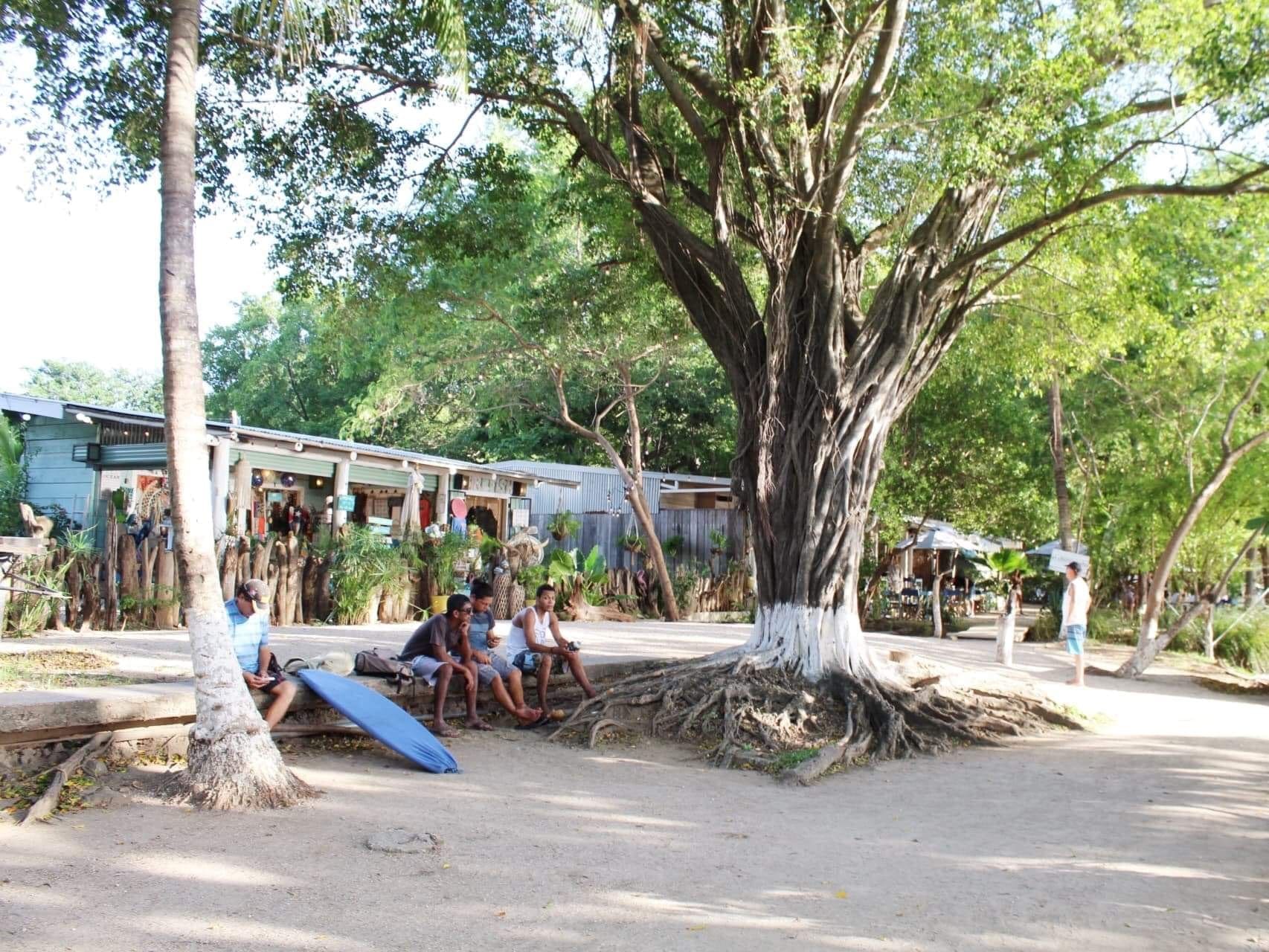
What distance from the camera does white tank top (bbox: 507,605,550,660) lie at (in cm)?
983

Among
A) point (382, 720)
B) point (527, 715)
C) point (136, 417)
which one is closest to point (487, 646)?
point (527, 715)

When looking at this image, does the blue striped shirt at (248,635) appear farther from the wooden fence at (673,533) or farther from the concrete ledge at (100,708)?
the wooden fence at (673,533)

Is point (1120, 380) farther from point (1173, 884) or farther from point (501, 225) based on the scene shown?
point (1173, 884)

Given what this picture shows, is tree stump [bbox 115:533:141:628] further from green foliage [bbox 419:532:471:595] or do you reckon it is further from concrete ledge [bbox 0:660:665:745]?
Result: concrete ledge [bbox 0:660:665:745]

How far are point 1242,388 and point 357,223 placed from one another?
45.4 ft

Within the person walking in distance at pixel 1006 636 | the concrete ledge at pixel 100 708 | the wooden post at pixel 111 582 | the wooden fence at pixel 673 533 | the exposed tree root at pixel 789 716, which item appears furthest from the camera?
the wooden fence at pixel 673 533

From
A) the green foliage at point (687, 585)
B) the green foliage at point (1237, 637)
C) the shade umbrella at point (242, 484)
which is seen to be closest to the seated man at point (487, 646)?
the shade umbrella at point (242, 484)

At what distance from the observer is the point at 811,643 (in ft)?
34.0

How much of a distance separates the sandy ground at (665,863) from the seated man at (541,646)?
120cm

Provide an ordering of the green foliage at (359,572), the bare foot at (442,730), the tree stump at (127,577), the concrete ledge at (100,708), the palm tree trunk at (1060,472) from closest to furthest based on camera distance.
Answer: the concrete ledge at (100,708)
the bare foot at (442,730)
the tree stump at (127,577)
the green foliage at (359,572)
the palm tree trunk at (1060,472)

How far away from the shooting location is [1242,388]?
17.1 m

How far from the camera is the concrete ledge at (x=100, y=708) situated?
20.8ft

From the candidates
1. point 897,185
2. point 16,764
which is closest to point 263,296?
point 897,185

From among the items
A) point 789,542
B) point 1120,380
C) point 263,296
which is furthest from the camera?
point 263,296
